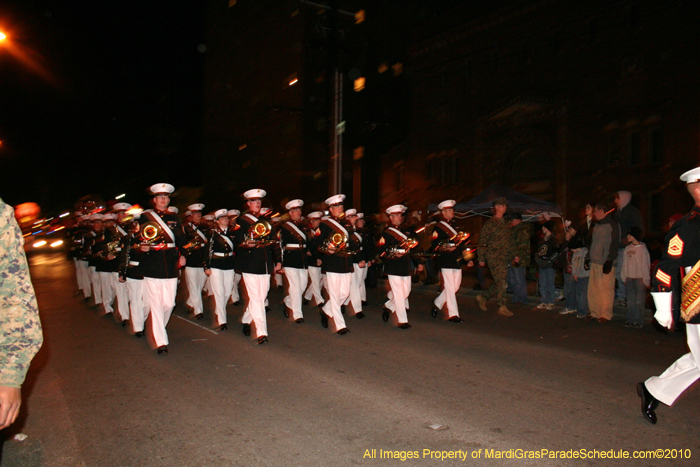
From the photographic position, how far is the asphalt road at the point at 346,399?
3762 mm

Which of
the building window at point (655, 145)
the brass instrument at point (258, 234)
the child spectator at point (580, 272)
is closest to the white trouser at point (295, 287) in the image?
the brass instrument at point (258, 234)

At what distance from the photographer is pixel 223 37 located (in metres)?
38.8

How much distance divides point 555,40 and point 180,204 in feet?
93.1

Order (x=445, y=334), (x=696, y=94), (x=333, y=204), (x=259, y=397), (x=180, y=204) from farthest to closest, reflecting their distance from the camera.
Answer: (x=180, y=204)
(x=696, y=94)
(x=333, y=204)
(x=445, y=334)
(x=259, y=397)

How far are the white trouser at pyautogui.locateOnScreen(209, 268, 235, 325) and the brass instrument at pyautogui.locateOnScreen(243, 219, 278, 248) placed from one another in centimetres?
171

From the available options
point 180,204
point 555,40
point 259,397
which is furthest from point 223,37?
point 259,397

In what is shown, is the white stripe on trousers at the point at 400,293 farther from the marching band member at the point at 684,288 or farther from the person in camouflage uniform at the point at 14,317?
the person in camouflage uniform at the point at 14,317

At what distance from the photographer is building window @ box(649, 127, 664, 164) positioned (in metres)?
19.2

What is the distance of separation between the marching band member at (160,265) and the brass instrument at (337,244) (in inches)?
89.2

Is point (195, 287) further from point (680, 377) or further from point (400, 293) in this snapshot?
point (680, 377)

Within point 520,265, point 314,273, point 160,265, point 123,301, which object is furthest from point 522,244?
point 123,301

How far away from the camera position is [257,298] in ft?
25.1

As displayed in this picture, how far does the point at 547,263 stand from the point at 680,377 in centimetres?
664

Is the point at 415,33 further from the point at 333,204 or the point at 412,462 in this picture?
the point at 412,462
